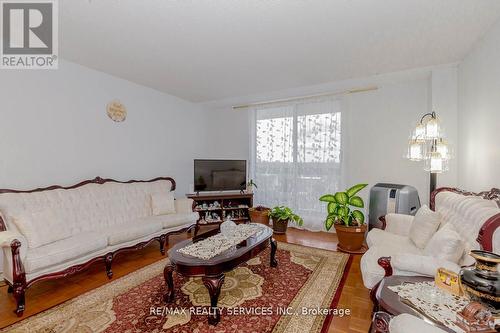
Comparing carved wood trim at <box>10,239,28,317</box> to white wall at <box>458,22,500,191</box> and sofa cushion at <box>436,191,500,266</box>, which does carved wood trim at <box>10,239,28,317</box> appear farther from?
white wall at <box>458,22,500,191</box>

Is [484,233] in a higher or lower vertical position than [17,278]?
higher

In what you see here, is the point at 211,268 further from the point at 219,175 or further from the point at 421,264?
the point at 219,175

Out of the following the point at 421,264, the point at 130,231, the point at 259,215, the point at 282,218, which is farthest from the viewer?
the point at 259,215

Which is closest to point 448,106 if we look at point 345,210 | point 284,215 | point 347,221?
point 345,210

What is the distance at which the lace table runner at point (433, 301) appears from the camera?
3.90 ft

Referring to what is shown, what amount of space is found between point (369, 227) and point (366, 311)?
73.5 inches

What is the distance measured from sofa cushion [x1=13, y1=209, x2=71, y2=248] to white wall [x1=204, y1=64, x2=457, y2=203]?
143 inches

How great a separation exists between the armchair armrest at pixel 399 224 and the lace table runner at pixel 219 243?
158 centimetres

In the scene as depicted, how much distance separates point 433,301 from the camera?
1.34m

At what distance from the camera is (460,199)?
2291mm

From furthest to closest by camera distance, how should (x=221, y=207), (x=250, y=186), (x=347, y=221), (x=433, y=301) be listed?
(x=250, y=186) < (x=221, y=207) < (x=347, y=221) < (x=433, y=301)

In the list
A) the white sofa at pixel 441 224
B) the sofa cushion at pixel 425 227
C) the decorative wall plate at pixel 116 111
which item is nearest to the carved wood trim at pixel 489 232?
the white sofa at pixel 441 224

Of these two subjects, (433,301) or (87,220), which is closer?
(433,301)

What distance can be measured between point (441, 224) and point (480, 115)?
4.16 feet
